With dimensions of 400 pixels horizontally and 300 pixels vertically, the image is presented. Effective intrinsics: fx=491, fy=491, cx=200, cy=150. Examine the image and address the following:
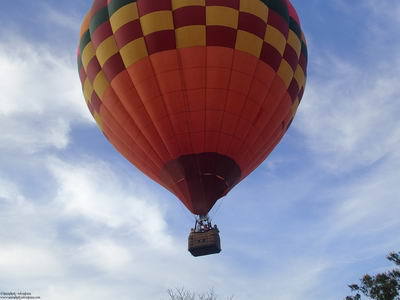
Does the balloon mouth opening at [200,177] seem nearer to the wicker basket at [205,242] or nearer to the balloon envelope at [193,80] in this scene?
the balloon envelope at [193,80]

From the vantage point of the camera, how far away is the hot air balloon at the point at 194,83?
46.7 feet

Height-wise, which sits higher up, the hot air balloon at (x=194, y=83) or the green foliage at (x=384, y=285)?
the hot air balloon at (x=194, y=83)

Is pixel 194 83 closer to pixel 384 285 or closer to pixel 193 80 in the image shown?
pixel 193 80

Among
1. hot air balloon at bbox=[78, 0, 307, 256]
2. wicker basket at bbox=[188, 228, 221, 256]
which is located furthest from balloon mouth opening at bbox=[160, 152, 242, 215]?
wicker basket at bbox=[188, 228, 221, 256]

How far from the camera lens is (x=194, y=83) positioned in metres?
14.3

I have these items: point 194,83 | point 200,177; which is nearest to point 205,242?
point 200,177

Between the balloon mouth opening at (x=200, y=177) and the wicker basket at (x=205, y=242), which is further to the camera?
the balloon mouth opening at (x=200, y=177)

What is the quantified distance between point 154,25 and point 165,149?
12.0 feet

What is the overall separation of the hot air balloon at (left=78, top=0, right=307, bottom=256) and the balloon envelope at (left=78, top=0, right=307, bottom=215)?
29mm

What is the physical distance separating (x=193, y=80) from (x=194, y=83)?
9 cm

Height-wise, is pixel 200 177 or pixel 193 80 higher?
pixel 193 80

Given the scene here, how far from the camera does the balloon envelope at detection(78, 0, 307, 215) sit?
1424 cm

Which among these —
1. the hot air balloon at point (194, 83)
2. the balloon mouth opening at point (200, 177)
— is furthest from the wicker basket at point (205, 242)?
the balloon mouth opening at point (200, 177)

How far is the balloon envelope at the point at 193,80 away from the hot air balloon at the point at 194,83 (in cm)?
3
